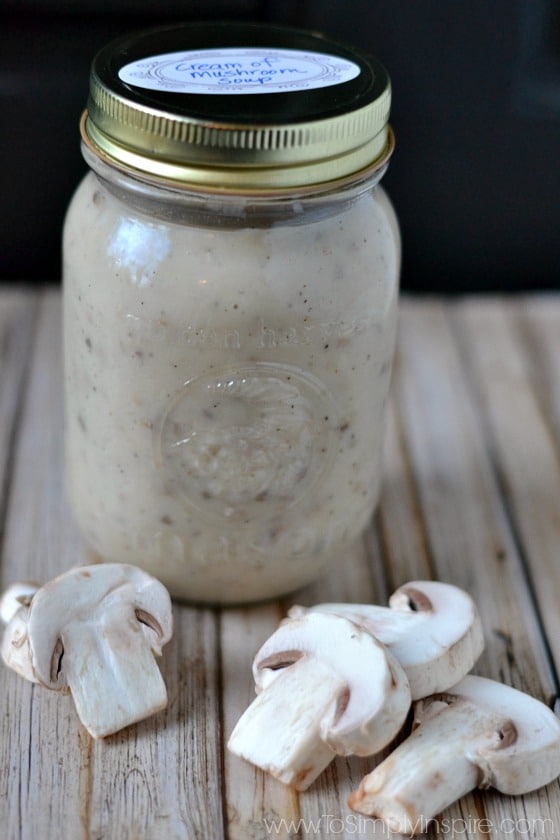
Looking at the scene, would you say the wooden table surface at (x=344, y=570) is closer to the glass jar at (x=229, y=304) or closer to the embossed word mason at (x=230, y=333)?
the glass jar at (x=229, y=304)

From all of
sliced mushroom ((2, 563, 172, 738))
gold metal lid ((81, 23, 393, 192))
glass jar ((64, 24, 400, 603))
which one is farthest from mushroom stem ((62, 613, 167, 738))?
gold metal lid ((81, 23, 393, 192))

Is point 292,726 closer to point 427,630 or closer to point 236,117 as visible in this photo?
point 427,630

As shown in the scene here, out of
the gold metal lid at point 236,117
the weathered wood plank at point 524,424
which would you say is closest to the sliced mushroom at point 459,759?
the weathered wood plank at point 524,424

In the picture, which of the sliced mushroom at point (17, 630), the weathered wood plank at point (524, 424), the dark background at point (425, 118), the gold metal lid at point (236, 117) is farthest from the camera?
the dark background at point (425, 118)

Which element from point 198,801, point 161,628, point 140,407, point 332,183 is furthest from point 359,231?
point 198,801

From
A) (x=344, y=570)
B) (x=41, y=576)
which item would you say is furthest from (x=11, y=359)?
(x=344, y=570)

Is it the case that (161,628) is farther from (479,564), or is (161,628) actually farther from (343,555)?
(479,564)

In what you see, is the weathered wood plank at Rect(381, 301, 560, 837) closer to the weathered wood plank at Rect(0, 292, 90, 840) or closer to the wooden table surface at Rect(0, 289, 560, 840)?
the wooden table surface at Rect(0, 289, 560, 840)
